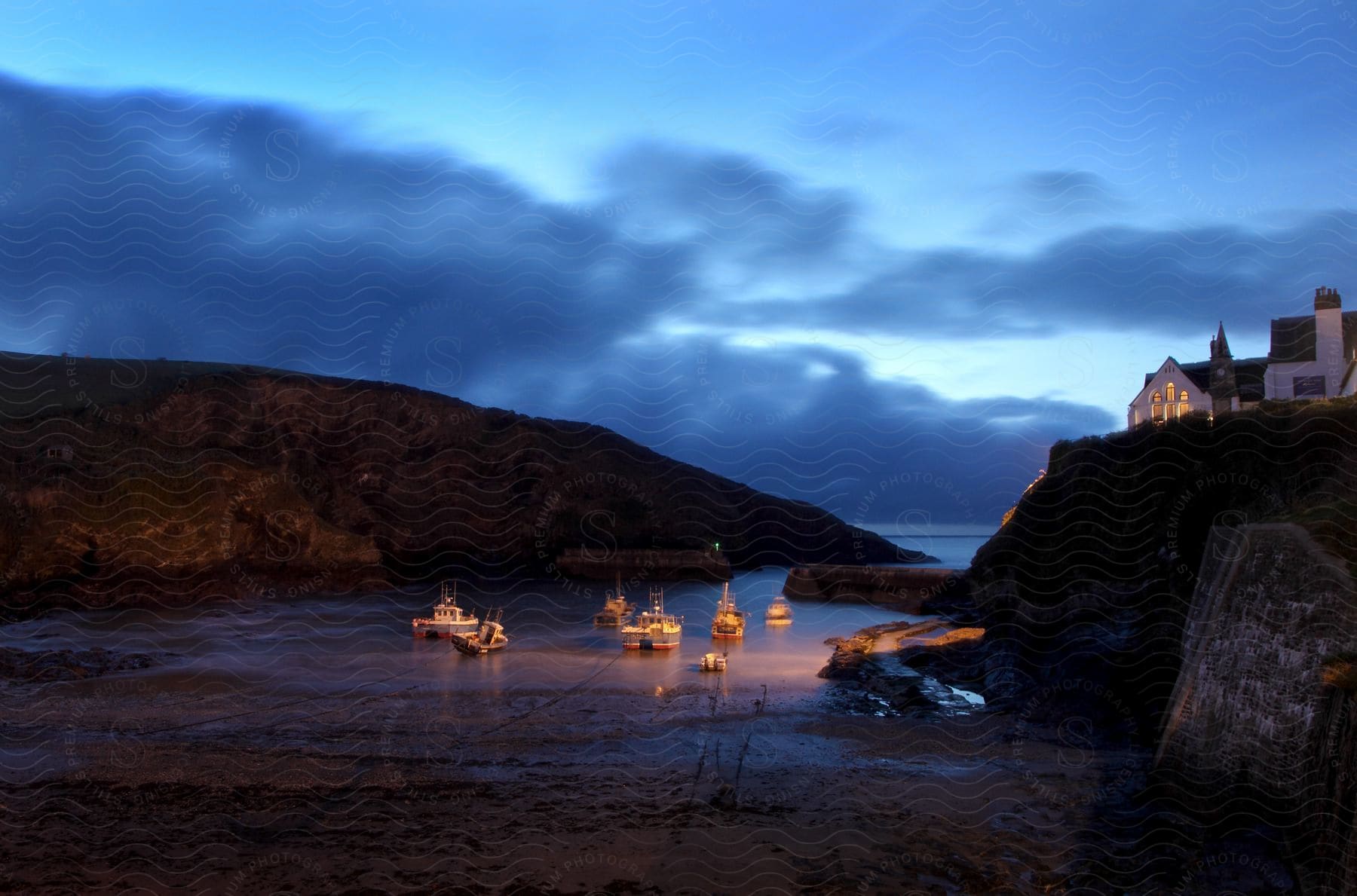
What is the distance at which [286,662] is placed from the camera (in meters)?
25.1

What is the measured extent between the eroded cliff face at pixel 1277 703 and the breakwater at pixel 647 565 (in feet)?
183

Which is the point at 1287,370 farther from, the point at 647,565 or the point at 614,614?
the point at 647,565

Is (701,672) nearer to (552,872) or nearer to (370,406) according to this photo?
(552,872)

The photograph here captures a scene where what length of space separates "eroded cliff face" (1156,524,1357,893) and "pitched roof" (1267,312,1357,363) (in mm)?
13945

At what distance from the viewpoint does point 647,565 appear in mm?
69062

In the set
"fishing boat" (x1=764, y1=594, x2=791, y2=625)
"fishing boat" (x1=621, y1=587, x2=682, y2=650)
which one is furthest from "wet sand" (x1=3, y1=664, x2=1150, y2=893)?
"fishing boat" (x1=764, y1=594, x2=791, y2=625)

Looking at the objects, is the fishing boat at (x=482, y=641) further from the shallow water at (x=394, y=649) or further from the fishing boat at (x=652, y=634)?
the fishing boat at (x=652, y=634)

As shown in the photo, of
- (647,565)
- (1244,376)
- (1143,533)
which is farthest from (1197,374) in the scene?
(647,565)

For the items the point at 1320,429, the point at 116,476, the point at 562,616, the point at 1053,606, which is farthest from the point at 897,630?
the point at 116,476

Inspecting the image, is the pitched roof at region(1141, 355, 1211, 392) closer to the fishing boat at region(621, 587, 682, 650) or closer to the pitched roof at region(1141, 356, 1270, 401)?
the pitched roof at region(1141, 356, 1270, 401)

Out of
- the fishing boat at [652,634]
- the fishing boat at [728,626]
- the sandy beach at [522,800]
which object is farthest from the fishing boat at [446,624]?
the sandy beach at [522,800]

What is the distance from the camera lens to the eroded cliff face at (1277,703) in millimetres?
8102

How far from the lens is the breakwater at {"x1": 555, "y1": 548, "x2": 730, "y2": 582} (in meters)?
68.1

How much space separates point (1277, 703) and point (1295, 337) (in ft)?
60.9
